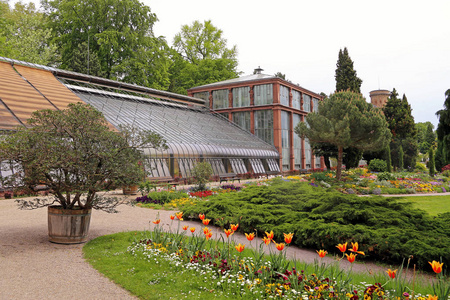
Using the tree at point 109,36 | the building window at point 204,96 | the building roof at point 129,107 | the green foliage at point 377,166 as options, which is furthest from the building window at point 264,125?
the tree at point 109,36

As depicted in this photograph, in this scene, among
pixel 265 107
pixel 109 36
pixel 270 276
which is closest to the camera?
pixel 270 276

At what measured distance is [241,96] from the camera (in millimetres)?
42906

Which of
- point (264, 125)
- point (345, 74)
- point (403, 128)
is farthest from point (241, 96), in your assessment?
point (403, 128)

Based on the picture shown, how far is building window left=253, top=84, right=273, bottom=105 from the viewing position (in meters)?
41.4

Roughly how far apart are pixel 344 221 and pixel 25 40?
34.2m

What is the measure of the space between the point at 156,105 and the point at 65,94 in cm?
1119

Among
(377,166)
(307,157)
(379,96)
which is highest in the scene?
(379,96)

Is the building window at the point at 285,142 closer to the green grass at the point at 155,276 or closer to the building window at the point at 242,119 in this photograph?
the building window at the point at 242,119

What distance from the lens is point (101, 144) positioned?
831 cm

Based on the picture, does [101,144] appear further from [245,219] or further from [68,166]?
[245,219]

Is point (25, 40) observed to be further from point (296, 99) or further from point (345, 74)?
point (345, 74)

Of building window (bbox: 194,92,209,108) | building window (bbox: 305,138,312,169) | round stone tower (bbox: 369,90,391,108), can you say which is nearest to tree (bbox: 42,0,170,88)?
building window (bbox: 194,92,209,108)

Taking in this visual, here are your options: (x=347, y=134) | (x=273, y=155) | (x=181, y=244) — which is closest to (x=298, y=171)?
(x=273, y=155)

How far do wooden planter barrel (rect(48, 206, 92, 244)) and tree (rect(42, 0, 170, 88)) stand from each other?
3050 cm
